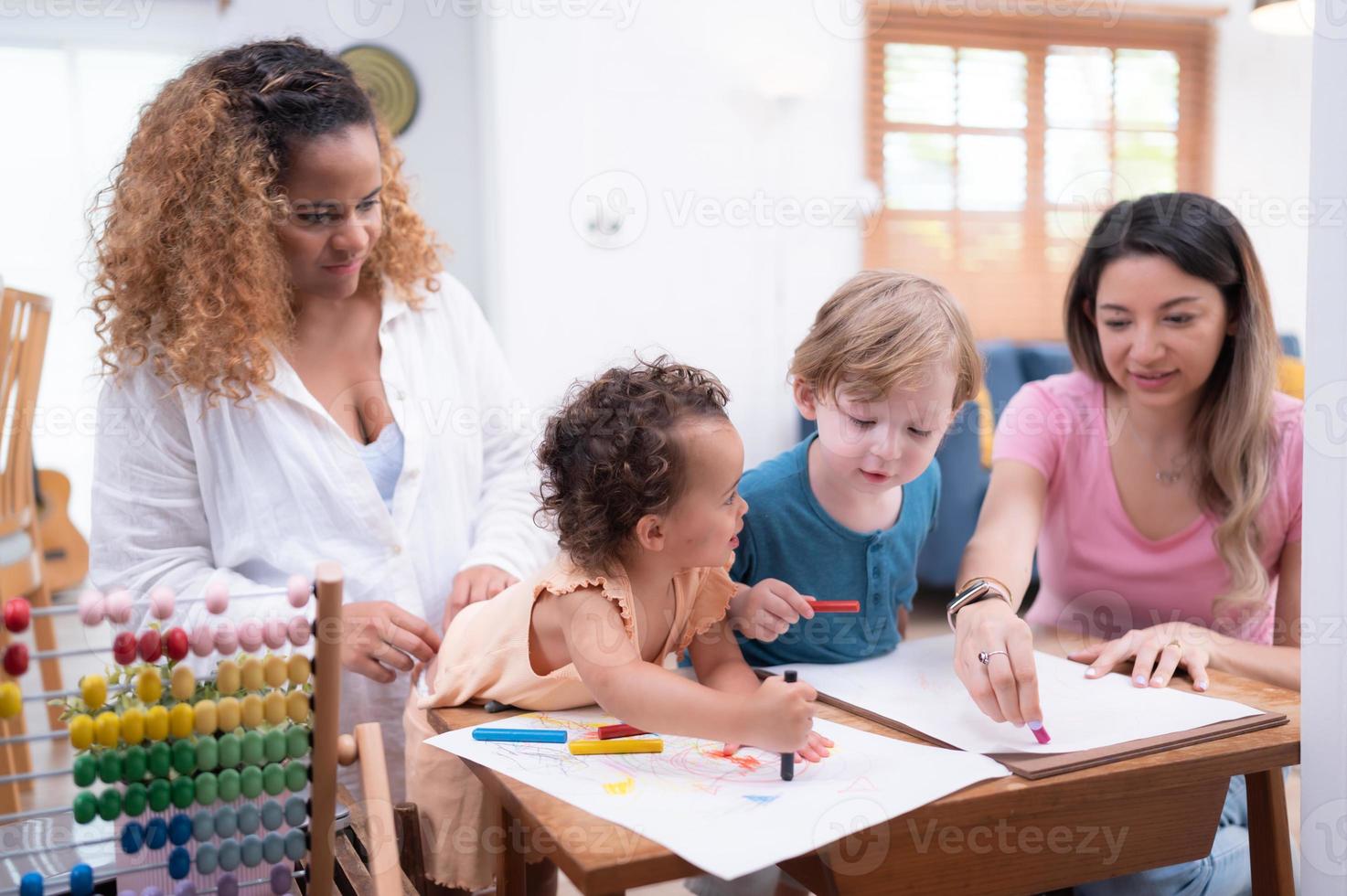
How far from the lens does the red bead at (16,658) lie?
0.83 m

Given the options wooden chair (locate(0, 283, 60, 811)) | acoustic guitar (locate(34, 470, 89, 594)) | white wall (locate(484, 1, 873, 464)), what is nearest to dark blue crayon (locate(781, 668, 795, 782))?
wooden chair (locate(0, 283, 60, 811))

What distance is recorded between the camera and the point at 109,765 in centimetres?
86

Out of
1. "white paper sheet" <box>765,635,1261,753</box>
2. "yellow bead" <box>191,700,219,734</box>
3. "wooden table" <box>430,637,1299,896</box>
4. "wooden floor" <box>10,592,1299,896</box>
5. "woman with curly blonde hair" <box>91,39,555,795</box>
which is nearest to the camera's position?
"wooden table" <box>430,637,1299,896</box>

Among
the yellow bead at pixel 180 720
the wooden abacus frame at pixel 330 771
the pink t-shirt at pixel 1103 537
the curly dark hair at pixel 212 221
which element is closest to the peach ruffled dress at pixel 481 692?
the wooden abacus frame at pixel 330 771

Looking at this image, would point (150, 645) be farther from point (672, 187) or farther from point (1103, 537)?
point (672, 187)

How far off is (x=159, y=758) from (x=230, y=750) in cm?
5

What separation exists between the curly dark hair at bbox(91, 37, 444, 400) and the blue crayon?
583mm

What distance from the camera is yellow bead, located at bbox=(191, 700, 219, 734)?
2.88 ft

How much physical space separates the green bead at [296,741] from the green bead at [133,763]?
11cm

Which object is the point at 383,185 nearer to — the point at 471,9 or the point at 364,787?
the point at 364,787

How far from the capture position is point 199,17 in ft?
15.8

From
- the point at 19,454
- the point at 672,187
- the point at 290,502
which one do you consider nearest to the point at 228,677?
the point at 290,502

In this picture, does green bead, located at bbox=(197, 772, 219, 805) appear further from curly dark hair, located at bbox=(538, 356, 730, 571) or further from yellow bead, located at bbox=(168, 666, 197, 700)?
curly dark hair, located at bbox=(538, 356, 730, 571)

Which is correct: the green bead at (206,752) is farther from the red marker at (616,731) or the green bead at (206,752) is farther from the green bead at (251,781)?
the red marker at (616,731)
